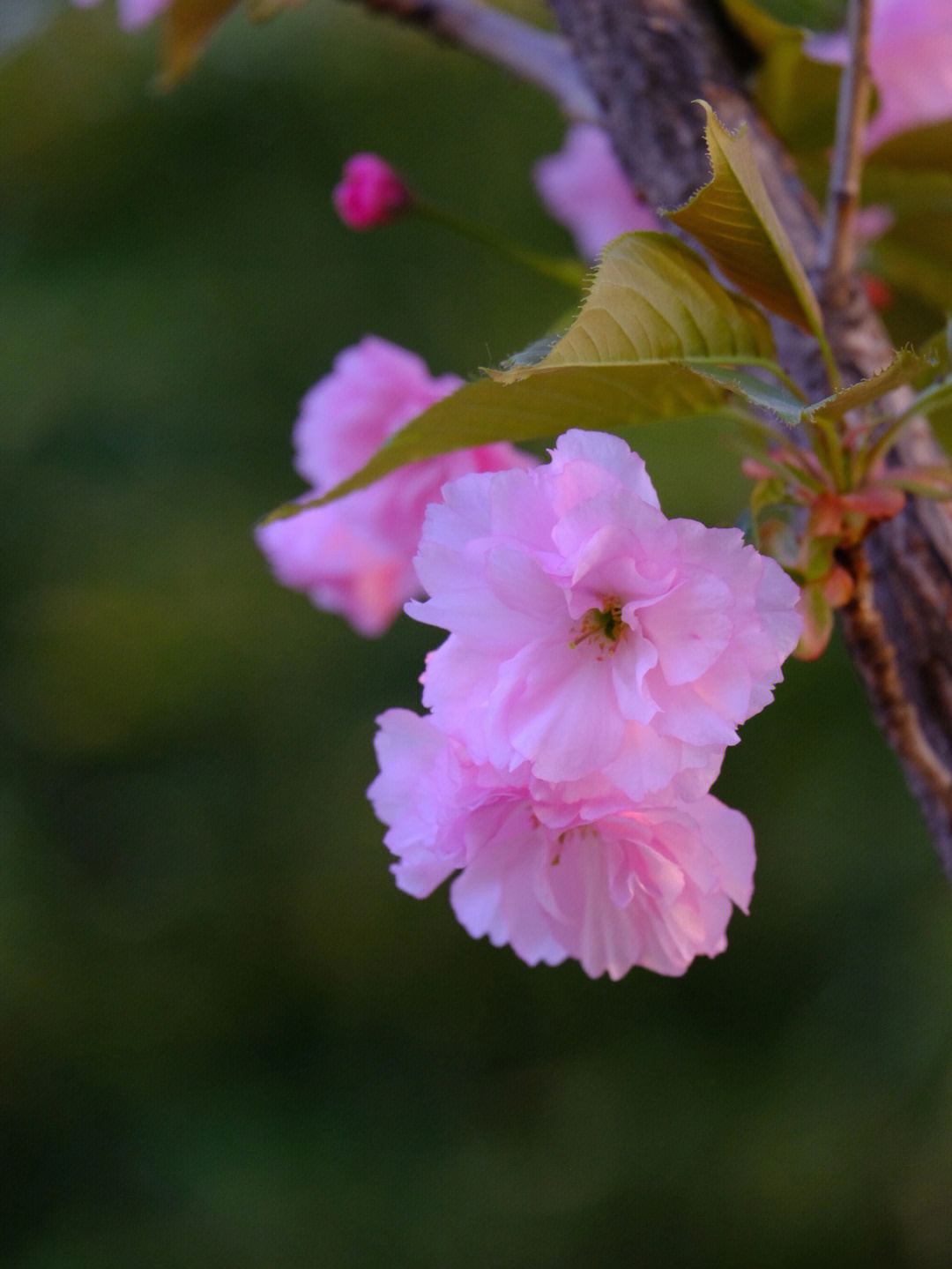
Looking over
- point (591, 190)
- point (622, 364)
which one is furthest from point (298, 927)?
point (622, 364)

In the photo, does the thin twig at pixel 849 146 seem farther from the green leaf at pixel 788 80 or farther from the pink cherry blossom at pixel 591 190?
the pink cherry blossom at pixel 591 190

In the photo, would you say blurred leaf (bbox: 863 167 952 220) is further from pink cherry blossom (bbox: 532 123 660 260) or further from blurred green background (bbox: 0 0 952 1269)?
blurred green background (bbox: 0 0 952 1269)

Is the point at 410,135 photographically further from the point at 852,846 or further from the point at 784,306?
the point at 784,306

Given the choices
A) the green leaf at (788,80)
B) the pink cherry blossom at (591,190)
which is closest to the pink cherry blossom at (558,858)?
the green leaf at (788,80)

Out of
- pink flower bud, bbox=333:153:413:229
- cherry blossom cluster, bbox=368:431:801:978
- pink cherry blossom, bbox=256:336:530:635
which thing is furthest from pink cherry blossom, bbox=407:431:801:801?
pink flower bud, bbox=333:153:413:229

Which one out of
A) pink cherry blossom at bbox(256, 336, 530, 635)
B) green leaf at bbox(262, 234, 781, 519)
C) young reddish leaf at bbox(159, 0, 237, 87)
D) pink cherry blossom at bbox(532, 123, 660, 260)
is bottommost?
green leaf at bbox(262, 234, 781, 519)

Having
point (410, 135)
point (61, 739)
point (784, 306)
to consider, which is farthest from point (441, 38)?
point (410, 135)

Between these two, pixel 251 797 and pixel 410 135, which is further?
pixel 410 135
